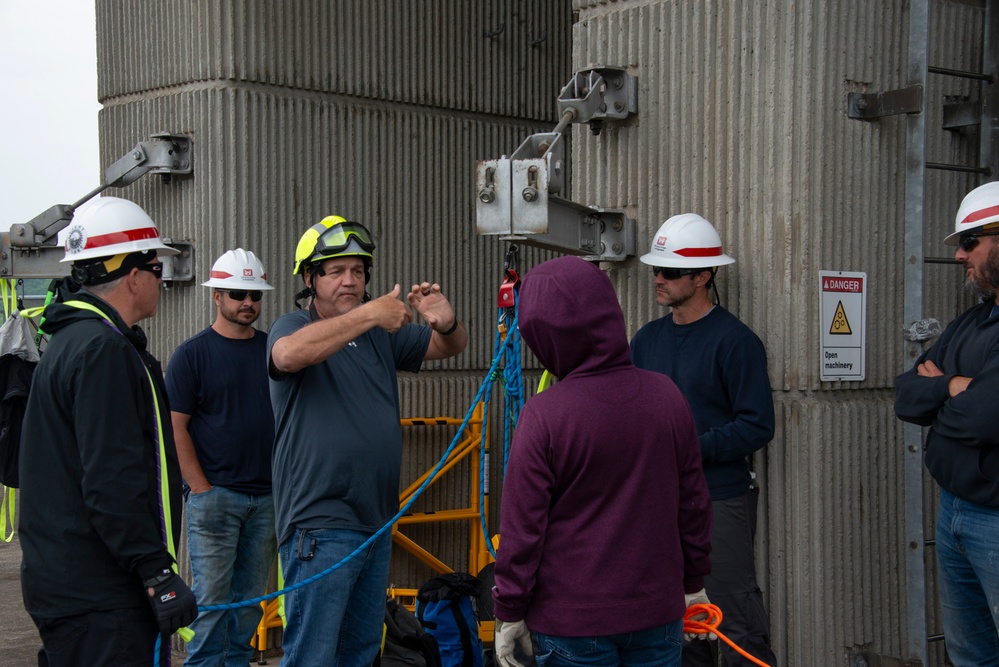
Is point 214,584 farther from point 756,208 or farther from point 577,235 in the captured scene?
point 756,208

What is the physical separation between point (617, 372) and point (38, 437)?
1.69m

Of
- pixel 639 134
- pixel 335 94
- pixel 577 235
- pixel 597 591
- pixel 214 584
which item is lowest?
pixel 214 584

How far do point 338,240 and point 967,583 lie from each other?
2.59 metres

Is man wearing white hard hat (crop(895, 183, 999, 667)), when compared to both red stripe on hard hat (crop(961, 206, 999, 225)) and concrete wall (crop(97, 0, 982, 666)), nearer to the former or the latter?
red stripe on hard hat (crop(961, 206, 999, 225))

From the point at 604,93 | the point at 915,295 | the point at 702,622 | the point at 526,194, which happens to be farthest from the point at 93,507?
the point at 915,295

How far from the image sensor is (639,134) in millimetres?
4867

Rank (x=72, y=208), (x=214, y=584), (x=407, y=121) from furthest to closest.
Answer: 1. (x=407, y=121)
2. (x=72, y=208)
3. (x=214, y=584)

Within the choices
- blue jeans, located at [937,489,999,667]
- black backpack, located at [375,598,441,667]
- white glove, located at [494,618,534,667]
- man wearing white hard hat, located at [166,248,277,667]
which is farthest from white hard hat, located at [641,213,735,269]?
black backpack, located at [375,598,441,667]

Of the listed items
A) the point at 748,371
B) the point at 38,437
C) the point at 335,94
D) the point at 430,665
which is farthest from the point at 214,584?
the point at 335,94

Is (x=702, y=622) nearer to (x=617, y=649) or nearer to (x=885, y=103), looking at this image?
(x=617, y=649)

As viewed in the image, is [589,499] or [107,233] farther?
[107,233]

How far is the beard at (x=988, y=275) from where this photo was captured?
12.2 ft

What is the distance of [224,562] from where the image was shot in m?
5.32

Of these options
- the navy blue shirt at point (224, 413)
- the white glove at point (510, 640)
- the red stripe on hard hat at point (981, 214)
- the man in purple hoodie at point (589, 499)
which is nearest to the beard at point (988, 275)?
the red stripe on hard hat at point (981, 214)
